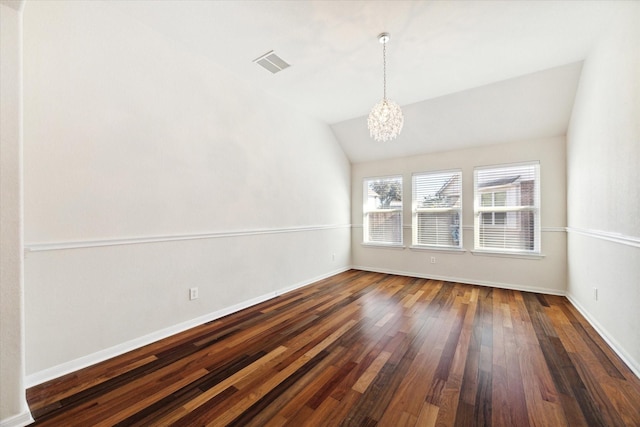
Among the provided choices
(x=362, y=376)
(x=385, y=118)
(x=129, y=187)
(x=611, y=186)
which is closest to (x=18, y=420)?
(x=129, y=187)

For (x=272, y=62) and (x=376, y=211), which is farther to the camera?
(x=376, y=211)

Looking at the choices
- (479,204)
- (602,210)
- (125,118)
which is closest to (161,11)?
(125,118)

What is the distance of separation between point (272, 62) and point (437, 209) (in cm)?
371

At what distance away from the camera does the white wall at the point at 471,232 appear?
3867 millimetres

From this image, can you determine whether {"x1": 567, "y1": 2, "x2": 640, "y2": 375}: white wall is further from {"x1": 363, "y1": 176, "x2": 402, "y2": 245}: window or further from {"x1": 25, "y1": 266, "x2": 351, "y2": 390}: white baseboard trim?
{"x1": 25, "y1": 266, "x2": 351, "y2": 390}: white baseboard trim

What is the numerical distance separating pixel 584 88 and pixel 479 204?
197 centimetres

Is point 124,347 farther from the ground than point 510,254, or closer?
closer

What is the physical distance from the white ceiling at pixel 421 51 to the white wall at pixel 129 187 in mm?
391

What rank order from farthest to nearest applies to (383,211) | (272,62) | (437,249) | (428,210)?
(383,211) → (428,210) → (437,249) → (272,62)

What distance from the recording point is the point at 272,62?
2.96 m

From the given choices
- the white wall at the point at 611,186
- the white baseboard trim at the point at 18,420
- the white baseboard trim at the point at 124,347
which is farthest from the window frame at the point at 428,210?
the white baseboard trim at the point at 18,420

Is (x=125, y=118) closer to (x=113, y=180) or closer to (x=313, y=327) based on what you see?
(x=113, y=180)

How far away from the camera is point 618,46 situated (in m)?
2.21

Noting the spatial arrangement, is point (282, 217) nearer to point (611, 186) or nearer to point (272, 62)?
point (272, 62)
